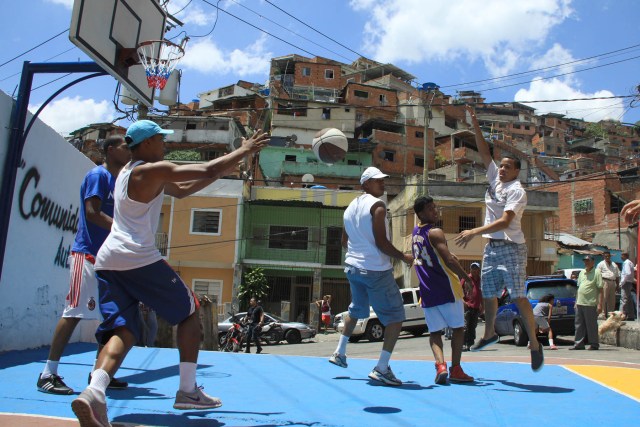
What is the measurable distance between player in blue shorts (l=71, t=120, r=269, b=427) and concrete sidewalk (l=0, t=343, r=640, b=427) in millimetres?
434

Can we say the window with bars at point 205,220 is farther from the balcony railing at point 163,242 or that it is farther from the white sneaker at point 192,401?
the white sneaker at point 192,401

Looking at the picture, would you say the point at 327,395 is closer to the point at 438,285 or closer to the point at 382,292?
the point at 382,292

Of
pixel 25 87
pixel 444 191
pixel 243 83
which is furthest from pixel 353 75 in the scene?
pixel 25 87

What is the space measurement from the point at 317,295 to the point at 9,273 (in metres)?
27.9

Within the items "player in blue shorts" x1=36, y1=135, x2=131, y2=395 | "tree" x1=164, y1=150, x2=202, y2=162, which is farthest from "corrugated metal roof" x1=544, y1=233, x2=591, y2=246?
"player in blue shorts" x1=36, y1=135, x2=131, y2=395

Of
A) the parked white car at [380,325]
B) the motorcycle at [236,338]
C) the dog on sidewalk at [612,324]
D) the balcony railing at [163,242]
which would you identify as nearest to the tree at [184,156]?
the balcony railing at [163,242]

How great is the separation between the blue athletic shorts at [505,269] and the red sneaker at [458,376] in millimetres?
797

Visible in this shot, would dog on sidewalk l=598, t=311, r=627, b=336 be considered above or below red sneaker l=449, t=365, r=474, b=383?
above

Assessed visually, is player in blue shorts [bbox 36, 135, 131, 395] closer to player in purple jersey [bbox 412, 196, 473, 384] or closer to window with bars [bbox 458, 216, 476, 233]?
player in purple jersey [bbox 412, 196, 473, 384]

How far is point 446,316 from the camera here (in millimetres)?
4906

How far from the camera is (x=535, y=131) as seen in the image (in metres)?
99.3

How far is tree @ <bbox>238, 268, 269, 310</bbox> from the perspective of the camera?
32000 mm

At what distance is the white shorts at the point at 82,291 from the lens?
4.12m

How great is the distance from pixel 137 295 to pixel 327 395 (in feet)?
5.34
